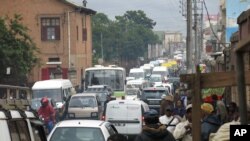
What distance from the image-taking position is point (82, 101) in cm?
3409

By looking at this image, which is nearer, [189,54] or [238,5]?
[238,5]

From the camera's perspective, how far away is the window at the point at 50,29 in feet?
227

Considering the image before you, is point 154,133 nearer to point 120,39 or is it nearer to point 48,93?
point 48,93

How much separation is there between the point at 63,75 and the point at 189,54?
61.4 feet

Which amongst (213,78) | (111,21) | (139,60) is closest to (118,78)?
(213,78)

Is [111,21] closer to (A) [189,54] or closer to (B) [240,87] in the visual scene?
(A) [189,54]

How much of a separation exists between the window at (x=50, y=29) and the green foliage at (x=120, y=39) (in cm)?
4386

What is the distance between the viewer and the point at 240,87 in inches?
253

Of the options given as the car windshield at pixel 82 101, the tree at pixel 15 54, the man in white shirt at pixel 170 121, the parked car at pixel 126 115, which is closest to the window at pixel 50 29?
the tree at pixel 15 54

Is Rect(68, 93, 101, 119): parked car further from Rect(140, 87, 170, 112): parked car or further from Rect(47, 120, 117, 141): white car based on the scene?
Rect(47, 120, 117, 141): white car

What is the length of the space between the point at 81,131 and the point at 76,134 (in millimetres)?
114

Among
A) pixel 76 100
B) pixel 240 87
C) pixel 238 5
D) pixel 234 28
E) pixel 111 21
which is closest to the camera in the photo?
pixel 240 87

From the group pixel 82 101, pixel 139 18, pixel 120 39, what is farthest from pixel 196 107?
pixel 139 18

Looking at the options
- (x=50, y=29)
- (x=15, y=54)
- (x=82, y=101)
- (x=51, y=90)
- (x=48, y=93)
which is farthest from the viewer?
(x=50, y=29)
